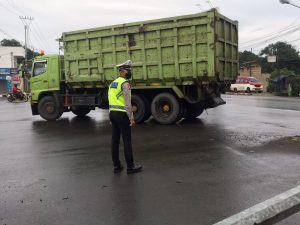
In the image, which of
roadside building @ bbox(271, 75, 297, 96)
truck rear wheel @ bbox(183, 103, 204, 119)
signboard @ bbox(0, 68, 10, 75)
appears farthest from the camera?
signboard @ bbox(0, 68, 10, 75)

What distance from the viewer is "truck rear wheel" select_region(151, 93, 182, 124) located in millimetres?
12781

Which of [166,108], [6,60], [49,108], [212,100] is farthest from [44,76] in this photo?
[6,60]

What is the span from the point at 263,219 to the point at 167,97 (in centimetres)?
884

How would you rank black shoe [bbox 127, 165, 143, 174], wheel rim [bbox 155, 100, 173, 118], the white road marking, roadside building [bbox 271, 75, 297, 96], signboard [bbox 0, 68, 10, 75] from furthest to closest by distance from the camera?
signboard [bbox 0, 68, 10, 75] < roadside building [bbox 271, 75, 297, 96] < wheel rim [bbox 155, 100, 173, 118] < the white road marking < black shoe [bbox 127, 165, 143, 174]

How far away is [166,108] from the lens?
13000 millimetres

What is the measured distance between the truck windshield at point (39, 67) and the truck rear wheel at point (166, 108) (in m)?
4.90

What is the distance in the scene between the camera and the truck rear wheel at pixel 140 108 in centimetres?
1334

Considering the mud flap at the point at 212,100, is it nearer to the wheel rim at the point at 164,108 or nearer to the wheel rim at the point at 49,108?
the wheel rim at the point at 164,108

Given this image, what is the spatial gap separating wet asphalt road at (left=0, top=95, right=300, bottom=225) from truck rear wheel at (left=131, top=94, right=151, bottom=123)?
2.55 m

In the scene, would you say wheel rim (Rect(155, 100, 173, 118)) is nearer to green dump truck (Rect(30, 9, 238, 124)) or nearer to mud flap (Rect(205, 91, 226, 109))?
green dump truck (Rect(30, 9, 238, 124))

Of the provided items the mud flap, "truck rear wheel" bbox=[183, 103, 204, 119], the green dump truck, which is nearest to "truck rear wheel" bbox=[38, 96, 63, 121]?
the green dump truck

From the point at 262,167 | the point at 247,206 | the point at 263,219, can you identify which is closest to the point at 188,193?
the point at 247,206

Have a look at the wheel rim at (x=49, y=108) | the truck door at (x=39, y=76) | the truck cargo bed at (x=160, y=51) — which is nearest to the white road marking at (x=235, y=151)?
the truck cargo bed at (x=160, y=51)

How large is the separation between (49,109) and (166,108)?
4998 mm
